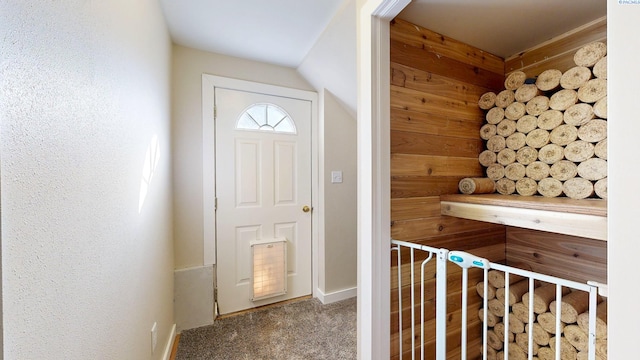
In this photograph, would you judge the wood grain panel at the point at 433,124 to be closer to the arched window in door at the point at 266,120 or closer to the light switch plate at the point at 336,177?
the light switch plate at the point at 336,177

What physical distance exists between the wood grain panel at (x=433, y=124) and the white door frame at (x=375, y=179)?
161 millimetres

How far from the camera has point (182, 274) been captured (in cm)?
196

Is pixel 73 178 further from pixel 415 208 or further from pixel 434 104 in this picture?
pixel 434 104

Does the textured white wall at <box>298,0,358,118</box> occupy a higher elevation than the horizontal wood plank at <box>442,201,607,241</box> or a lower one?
higher

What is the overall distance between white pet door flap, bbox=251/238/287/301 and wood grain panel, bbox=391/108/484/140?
158 centimetres

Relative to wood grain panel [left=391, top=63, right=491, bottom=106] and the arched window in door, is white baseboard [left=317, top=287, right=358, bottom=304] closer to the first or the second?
the arched window in door

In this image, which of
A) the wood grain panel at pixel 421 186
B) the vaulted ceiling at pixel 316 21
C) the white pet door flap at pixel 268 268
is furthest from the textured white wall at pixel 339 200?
the wood grain panel at pixel 421 186

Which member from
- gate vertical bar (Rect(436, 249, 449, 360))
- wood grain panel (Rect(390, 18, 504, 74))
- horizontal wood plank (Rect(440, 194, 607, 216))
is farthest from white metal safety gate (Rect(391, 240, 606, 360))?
wood grain panel (Rect(390, 18, 504, 74))

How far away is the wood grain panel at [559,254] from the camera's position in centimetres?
125

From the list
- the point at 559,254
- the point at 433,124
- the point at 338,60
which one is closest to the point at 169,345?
the point at 433,124

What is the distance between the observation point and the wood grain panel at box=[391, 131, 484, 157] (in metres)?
1.31

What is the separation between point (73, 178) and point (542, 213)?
5.36ft

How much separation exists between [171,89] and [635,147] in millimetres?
2402

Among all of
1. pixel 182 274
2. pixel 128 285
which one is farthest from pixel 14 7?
pixel 182 274
